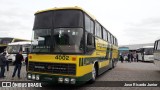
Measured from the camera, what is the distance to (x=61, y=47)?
31.2ft

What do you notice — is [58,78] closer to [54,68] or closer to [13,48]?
[54,68]

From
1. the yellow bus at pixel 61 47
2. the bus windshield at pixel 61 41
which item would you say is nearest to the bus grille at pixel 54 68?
the yellow bus at pixel 61 47

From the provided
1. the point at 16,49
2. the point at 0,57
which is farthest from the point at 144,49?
the point at 0,57

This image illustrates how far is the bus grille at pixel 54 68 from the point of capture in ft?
30.1

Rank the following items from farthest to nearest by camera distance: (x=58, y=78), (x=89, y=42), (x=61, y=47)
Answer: (x=89, y=42), (x=61, y=47), (x=58, y=78)

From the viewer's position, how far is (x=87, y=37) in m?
10.1

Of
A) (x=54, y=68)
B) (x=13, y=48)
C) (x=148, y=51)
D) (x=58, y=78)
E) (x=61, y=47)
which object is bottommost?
(x=58, y=78)

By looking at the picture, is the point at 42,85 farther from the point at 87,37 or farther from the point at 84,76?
the point at 87,37

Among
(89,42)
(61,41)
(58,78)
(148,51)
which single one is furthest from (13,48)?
(148,51)

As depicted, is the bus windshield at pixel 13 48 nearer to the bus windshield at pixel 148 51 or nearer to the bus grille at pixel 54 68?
the bus grille at pixel 54 68

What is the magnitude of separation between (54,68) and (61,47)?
88 centimetres

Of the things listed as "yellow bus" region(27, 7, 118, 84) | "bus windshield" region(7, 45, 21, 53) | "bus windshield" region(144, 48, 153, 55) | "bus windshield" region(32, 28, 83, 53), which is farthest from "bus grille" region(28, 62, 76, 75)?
"bus windshield" region(144, 48, 153, 55)

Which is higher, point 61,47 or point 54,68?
point 61,47

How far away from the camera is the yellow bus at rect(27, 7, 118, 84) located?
30.2ft
